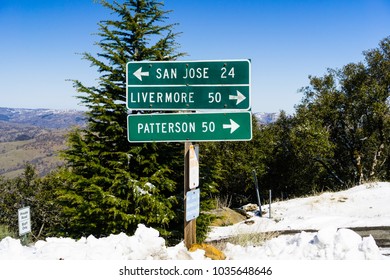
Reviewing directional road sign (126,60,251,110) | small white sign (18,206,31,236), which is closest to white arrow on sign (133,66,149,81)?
directional road sign (126,60,251,110)

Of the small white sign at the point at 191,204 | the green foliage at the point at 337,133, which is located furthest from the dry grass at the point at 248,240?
the green foliage at the point at 337,133

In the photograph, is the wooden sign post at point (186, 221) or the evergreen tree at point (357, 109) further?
the evergreen tree at point (357, 109)

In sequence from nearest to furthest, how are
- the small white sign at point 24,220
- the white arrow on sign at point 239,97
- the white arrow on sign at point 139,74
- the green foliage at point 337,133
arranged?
the white arrow on sign at point 239,97, the white arrow on sign at point 139,74, the small white sign at point 24,220, the green foliage at point 337,133

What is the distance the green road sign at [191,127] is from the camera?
15.2 ft

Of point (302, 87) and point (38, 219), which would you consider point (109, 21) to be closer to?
point (38, 219)

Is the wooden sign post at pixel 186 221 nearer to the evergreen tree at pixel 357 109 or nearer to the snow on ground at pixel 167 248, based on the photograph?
the snow on ground at pixel 167 248

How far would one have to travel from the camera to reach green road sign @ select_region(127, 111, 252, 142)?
4629mm

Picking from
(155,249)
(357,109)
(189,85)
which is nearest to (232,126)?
(189,85)

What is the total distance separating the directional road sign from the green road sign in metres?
0.13

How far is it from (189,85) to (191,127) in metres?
0.53

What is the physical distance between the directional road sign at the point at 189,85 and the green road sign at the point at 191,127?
13 centimetres

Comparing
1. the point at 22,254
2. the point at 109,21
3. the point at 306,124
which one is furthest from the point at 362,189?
the point at 22,254

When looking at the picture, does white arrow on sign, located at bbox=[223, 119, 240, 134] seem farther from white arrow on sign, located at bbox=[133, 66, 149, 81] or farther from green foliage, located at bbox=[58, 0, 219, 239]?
green foliage, located at bbox=[58, 0, 219, 239]

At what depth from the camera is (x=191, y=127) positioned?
471cm
